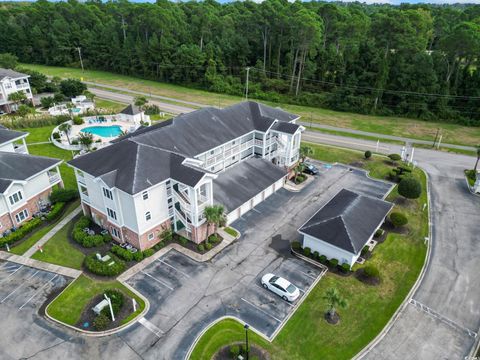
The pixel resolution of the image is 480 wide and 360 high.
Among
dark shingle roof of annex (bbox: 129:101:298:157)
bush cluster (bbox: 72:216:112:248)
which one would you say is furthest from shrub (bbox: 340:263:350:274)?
bush cluster (bbox: 72:216:112:248)

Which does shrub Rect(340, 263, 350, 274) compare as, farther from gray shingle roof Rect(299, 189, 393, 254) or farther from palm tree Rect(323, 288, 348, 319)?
palm tree Rect(323, 288, 348, 319)

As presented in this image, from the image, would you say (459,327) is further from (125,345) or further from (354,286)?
(125,345)

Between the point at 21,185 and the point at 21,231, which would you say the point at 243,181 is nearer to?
the point at 21,185

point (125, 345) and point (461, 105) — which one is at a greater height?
point (461, 105)

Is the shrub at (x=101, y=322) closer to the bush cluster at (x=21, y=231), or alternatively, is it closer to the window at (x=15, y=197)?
the bush cluster at (x=21, y=231)

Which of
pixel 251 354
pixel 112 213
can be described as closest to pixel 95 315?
pixel 112 213

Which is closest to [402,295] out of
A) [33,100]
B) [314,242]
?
[314,242]

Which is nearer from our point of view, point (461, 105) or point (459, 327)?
point (459, 327)
